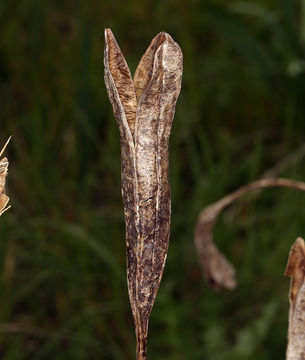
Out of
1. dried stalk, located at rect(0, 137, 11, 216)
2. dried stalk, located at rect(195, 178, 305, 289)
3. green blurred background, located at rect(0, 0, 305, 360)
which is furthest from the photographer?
green blurred background, located at rect(0, 0, 305, 360)

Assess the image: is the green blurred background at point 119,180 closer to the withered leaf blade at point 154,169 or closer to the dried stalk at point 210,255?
the dried stalk at point 210,255

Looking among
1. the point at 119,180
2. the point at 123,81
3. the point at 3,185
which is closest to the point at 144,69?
the point at 123,81

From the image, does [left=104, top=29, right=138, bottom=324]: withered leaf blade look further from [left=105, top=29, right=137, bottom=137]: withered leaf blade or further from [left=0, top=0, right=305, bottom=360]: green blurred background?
[left=0, top=0, right=305, bottom=360]: green blurred background

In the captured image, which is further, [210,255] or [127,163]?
[210,255]

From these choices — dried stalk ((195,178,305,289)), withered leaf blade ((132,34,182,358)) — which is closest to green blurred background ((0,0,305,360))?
dried stalk ((195,178,305,289))

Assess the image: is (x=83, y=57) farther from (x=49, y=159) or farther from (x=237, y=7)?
(x=237, y=7)

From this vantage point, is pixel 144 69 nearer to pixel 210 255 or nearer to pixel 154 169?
pixel 154 169

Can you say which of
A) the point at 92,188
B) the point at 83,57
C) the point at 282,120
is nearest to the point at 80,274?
the point at 92,188
